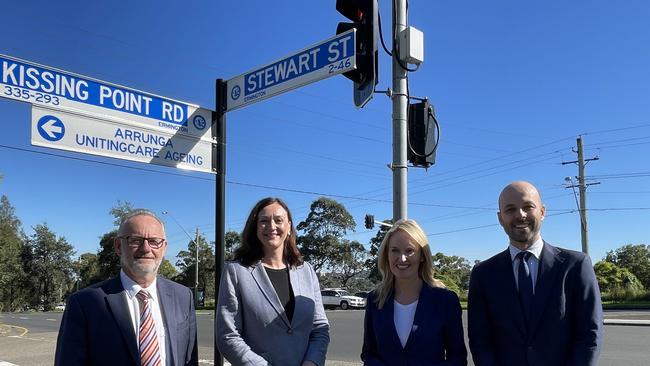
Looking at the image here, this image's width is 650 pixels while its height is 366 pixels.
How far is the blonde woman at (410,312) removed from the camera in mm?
Answer: 3160

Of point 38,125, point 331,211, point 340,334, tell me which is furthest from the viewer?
point 331,211

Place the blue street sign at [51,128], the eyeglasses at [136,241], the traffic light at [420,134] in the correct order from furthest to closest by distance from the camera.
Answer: the traffic light at [420,134]
the blue street sign at [51,128]
the eyeglasses at [136,241]

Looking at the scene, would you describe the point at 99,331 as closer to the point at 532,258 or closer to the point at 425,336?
the point at 425,336

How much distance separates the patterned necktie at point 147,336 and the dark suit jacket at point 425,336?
1.31 m

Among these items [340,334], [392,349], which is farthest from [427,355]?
[340,334]

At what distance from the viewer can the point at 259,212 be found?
3.49m

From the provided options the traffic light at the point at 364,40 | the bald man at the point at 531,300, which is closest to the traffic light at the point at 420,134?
the traffic light at the point at 364,40

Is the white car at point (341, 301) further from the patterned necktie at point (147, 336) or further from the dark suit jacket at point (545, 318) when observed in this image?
the patterned necktie at point (147, 336)

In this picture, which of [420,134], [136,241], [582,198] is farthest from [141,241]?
[582,198]

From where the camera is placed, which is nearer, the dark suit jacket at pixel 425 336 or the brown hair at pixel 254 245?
the dark suit jacket at pixel 425 336

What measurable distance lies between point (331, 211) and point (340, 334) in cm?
3775

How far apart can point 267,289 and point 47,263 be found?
256ft

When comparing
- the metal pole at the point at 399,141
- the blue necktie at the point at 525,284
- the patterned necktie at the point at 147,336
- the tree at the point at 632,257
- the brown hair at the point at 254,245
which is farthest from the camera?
the tree at the point at 632,257

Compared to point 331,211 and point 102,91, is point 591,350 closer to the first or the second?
point 102,91
